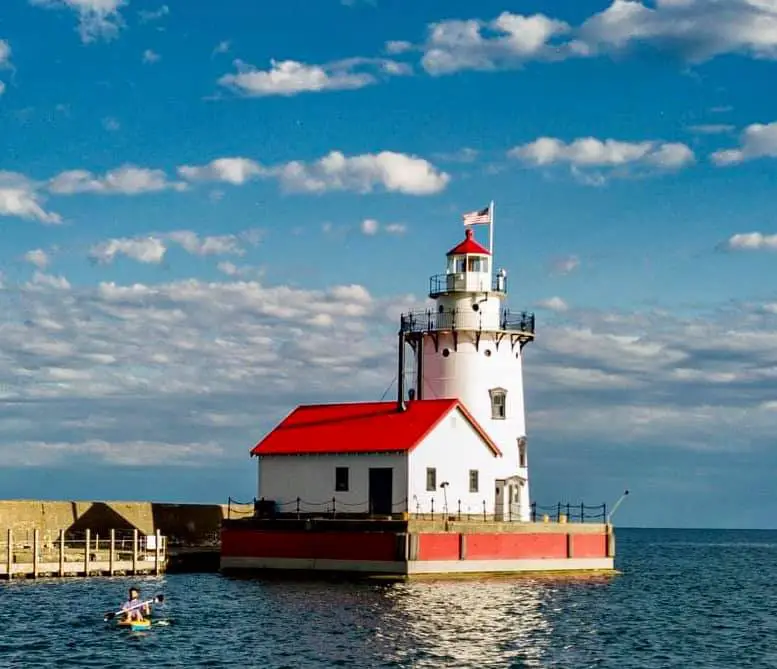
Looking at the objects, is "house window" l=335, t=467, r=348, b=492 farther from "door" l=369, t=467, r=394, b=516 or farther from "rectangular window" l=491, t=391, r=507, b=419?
"rectangular window" l=491, t=391, r=507, b=419

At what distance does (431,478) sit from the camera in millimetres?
54688

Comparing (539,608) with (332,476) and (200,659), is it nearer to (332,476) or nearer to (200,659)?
(332,476)

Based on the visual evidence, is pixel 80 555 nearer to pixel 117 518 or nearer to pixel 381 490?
pixel 117 518

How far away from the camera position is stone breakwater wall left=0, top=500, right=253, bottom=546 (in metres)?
58.2

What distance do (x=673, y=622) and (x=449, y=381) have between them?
16.1 metres

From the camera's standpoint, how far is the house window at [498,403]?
59.2m

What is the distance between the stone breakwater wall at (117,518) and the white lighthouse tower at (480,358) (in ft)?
40.5

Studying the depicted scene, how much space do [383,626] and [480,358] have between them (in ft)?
67.3

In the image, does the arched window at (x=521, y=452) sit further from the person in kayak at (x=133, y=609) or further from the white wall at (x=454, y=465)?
the person in kayak at (x=133, y=609)

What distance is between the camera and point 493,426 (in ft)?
193

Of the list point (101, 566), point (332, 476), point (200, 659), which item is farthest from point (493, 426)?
point (200, 659)

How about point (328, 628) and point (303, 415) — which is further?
point (303, 415)

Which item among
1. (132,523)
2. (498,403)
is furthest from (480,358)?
(132,523)

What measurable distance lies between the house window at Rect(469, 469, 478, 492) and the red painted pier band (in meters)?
0.04
